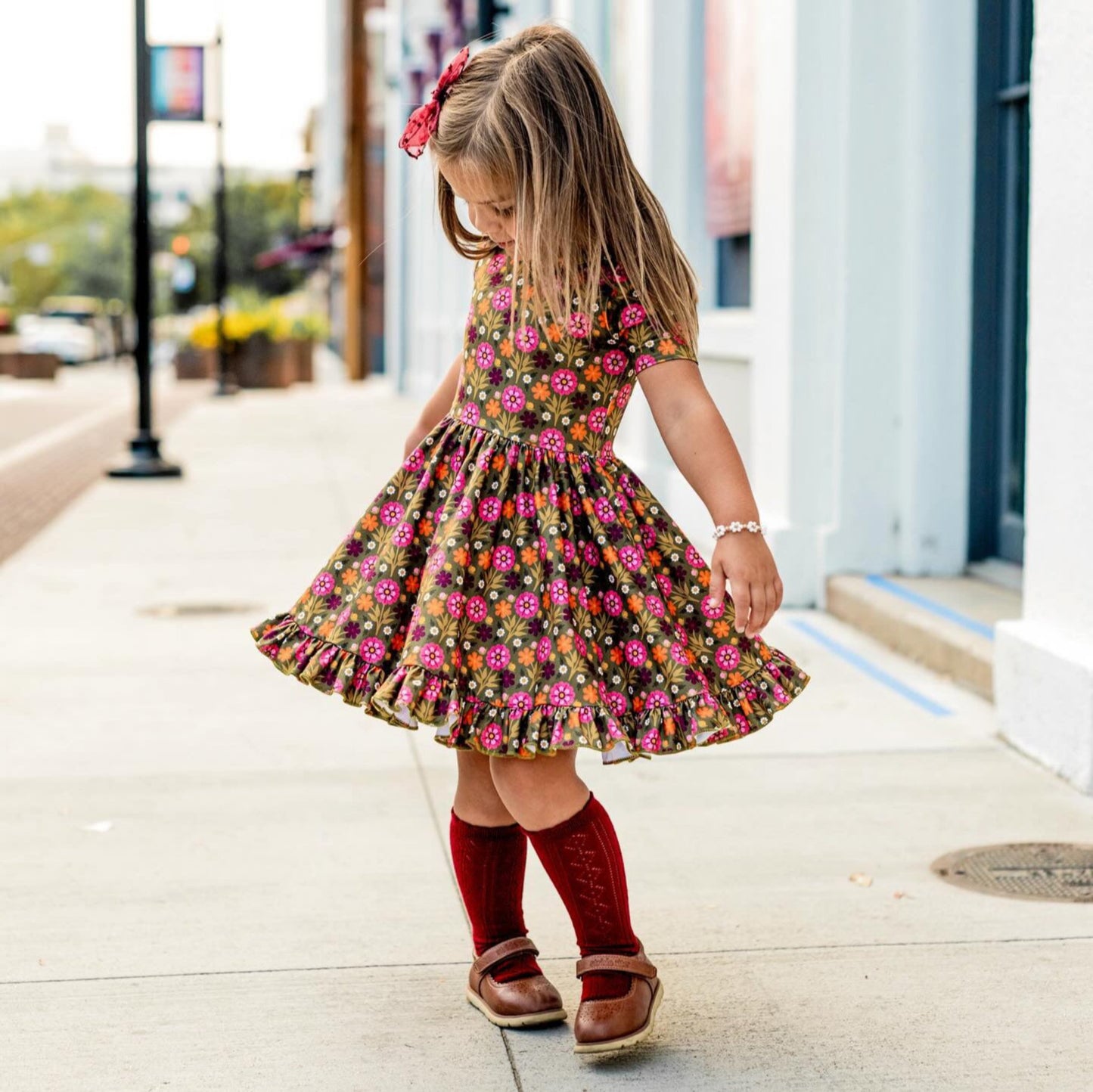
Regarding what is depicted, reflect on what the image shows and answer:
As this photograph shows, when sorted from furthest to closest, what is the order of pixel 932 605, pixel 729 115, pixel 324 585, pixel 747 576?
pixel 729 115 → pixel 932 605 → pixel 324 585 → pixel 747 576

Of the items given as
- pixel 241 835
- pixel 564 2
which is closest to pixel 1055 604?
pixel 241 835

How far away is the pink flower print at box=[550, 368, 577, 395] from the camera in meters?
2.92

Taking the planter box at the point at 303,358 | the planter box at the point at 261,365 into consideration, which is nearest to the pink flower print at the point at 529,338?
the planter box at the point at 261,365

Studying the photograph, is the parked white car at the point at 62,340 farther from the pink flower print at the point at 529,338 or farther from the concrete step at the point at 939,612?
the pink flower print at the point at 529,338

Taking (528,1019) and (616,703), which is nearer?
A: (616,703)

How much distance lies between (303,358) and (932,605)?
29.7 meters

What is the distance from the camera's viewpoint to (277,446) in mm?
17359

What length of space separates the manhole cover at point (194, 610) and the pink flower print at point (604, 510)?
4.89 meters

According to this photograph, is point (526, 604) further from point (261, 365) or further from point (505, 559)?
point (261, 365)

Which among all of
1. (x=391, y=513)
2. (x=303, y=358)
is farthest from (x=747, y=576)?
(x=303, y=358)

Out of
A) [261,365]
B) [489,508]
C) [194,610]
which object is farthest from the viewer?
[261,365]

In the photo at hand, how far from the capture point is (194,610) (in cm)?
770

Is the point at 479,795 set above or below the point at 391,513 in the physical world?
below

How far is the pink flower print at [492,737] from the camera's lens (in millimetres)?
2758
